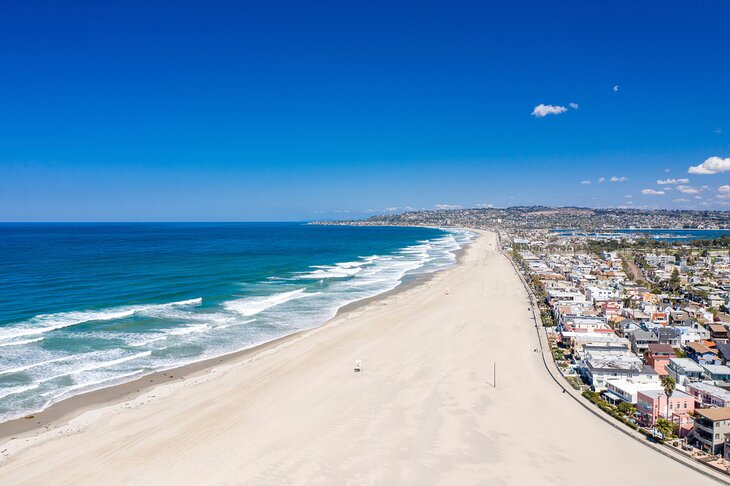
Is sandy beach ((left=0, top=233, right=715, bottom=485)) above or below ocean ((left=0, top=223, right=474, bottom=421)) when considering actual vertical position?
below

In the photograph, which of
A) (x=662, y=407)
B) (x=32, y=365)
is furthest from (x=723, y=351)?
(x=32, y=365)

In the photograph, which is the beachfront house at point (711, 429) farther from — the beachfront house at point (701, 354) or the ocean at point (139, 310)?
the ocean at point (139, 310)

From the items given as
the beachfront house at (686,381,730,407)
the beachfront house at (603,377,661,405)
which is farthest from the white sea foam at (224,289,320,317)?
the beachfront house at (686,381,730,407)

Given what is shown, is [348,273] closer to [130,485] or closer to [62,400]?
[62,400]

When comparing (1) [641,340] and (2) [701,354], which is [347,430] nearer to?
(1) [641,340]

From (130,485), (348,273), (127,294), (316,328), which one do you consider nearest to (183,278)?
(127,294)

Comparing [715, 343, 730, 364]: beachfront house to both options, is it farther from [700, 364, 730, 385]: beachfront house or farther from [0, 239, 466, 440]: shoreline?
[0, 239, 466, 440]: shoreline
